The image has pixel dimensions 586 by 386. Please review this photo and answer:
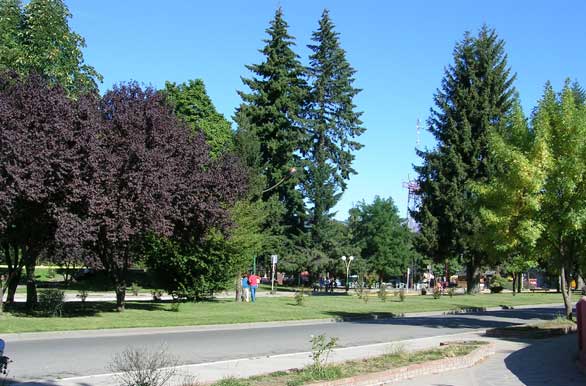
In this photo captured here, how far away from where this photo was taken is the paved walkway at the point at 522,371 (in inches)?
409

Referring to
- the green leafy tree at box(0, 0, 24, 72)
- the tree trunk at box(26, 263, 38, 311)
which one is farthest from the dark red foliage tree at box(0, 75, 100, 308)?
the green leafy tree at box(0, 0, 24, 72)

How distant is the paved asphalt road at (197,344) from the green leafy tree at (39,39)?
448 inches

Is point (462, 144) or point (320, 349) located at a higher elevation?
point (462, 144)

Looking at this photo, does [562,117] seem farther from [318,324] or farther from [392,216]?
[392,216]

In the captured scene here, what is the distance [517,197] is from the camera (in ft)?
68.4

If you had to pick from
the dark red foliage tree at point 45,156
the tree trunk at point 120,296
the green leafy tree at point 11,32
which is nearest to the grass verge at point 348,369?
the dark red foliage tree at point 45,156

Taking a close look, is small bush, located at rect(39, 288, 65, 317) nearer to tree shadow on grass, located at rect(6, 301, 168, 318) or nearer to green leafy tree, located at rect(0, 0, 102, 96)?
tree shadow on grass, located at rect(6, 301, 168, 318)

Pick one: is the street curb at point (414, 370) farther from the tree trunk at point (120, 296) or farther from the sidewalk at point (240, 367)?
the tree trunk at point (120, 296)

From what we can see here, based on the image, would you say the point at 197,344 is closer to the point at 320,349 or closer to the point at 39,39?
the point at 320,349

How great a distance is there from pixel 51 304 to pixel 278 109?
37169 millimetres

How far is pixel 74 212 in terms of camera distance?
19438 millimetres

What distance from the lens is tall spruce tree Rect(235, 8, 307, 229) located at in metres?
55.4

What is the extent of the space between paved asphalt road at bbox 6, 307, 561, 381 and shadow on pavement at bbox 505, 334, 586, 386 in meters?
4.32

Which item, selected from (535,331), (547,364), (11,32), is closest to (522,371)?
(547,364)
